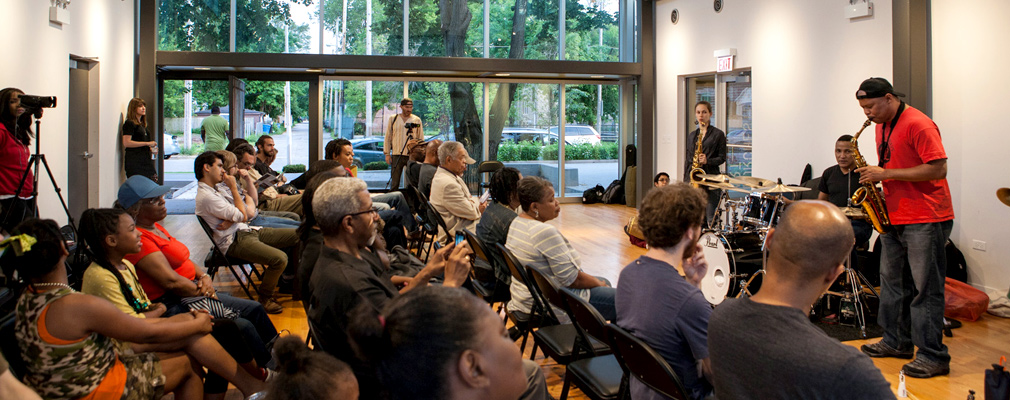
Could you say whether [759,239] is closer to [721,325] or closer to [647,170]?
[721,325]

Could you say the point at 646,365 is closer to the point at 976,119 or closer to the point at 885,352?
the point at 885,352

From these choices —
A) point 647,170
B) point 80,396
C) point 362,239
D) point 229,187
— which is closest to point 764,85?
point 647,170

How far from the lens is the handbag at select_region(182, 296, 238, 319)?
360cm

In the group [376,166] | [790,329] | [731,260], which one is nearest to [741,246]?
[731,260]

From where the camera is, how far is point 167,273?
3.58 m

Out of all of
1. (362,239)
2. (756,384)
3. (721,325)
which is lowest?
(756,384)

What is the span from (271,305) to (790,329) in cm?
447

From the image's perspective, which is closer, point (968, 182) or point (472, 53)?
point (968, 182)

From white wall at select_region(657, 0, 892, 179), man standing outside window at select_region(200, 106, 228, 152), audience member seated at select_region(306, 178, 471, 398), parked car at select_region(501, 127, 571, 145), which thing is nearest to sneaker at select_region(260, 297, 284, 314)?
audience member seated at select_region(306, 178, 471, 398)

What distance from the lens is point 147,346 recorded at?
2965mm

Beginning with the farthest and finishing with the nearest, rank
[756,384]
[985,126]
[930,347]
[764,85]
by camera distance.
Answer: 1. [764,85]
2. [985,126]
3. [930,347]
4. [756,384]

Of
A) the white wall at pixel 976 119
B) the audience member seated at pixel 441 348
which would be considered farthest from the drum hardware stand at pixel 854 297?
the audience member seated at pixel 441 348

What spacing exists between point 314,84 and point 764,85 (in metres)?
6.78

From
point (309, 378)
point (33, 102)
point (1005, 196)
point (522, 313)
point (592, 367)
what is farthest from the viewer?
point (33, 102)
